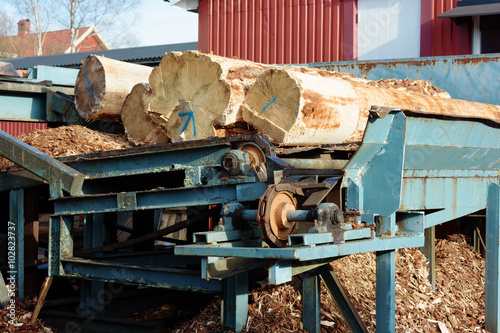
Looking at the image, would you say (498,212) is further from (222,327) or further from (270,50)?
(270,50)

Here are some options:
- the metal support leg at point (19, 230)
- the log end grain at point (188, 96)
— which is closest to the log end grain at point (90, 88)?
the log end grain at point (188, 96)

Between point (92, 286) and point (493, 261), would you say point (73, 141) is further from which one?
point (493, 261)

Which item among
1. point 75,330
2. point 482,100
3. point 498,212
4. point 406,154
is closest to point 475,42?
point 482,100

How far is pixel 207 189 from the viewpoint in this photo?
5.02 m

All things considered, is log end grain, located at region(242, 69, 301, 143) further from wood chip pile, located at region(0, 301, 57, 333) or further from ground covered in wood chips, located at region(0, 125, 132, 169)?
wood chip pile, located at region(0, 301, 57, 333)

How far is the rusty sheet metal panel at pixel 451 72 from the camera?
24.9ft

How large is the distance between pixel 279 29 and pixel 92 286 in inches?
360

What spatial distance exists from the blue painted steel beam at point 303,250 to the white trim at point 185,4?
12.1 meters

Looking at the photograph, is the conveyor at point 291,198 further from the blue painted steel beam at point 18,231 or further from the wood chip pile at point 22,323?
the wood chip pile at point 22,323

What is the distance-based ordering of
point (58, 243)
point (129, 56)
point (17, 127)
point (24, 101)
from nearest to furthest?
point (58, 243) < point (24, 101) < point (129, 56) < point (17, 127)

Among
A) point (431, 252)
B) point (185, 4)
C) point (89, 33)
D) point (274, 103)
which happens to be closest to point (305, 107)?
point (274, 103)

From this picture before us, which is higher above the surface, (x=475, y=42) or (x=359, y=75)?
(x=475, y=42)

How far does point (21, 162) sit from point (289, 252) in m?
3.34

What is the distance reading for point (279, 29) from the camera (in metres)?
14.2
